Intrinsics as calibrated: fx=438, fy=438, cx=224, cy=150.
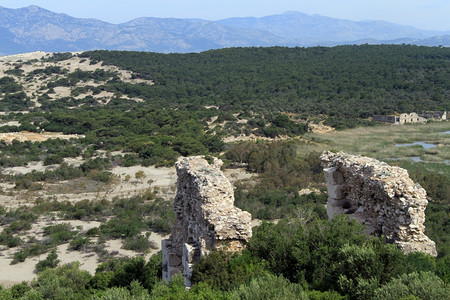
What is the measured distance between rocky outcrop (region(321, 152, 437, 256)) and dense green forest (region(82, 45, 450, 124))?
1414 inches

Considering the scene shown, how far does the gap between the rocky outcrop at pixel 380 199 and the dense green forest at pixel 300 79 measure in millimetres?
35920

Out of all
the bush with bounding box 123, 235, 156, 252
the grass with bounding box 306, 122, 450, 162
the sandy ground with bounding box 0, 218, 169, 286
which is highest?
the bush with bounding box 123, 235, 156, 252

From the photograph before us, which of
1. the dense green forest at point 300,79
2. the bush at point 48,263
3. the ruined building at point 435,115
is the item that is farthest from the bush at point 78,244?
the ruined building at point 435,115

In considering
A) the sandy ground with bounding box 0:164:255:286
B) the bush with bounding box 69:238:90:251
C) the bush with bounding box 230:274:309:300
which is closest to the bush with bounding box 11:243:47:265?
the sandy ground with bounding box 0:164:255:286

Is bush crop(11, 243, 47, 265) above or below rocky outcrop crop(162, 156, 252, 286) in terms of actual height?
below

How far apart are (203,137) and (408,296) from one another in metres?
27.7

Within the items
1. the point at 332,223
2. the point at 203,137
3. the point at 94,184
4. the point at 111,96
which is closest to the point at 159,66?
the point at 111,96

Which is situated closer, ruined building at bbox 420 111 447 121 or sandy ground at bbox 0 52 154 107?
ruined building at bbox 420 111 447 121

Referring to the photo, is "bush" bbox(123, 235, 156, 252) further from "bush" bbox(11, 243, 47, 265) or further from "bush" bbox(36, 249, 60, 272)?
"bush" bbox(11, 243, 47, 265)

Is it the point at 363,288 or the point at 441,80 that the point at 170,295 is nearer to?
the point at 363,288

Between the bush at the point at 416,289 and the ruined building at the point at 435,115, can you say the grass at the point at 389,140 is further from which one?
the bush at the point at 416,289

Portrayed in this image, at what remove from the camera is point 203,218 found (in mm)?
7980

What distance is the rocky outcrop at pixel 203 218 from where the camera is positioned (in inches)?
304

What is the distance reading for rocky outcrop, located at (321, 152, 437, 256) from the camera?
7.47 m
